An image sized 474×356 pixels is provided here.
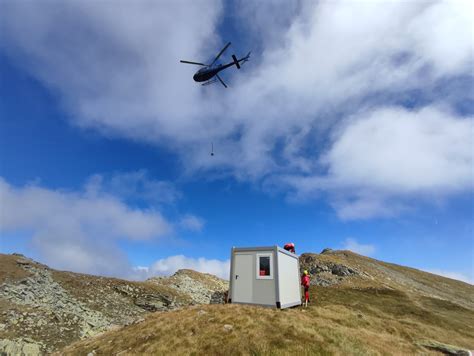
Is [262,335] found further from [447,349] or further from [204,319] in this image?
[447,349]

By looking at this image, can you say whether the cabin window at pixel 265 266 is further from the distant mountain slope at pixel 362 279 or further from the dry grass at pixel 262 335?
the distant mountain slope at pixel 362 279

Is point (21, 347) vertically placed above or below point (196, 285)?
below

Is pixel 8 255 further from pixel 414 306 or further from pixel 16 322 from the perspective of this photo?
pixel 414 306

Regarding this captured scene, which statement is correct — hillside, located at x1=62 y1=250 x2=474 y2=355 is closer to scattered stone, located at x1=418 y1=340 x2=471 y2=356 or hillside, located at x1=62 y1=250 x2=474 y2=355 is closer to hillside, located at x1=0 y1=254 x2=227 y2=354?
scattered stone, located at x1=418 y1=340 x2=471 y2=356

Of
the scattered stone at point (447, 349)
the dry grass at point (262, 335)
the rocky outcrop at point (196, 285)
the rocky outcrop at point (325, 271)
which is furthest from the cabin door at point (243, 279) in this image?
the rocky outcrop at point (325, 271)

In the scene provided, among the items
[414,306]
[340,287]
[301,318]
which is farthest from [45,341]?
[414,306]

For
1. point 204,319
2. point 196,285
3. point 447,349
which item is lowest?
point 447,349

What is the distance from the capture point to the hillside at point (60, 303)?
21.7 m

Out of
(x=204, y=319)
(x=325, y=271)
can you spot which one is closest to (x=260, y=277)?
(x=204, y=319)

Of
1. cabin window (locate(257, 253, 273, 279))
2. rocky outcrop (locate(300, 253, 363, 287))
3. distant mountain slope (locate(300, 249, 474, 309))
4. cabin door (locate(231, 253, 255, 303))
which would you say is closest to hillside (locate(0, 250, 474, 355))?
rocky outcrop (locate(300, 253, 363, 287))

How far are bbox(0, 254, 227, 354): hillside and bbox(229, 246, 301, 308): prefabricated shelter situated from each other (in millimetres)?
7682

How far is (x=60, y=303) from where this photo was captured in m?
27.8

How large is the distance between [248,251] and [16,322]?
62.2ft

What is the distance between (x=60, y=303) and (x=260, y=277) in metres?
20.8
